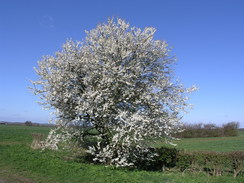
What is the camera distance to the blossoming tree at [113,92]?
13961 millimetres

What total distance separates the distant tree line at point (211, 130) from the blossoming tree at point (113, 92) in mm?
55786

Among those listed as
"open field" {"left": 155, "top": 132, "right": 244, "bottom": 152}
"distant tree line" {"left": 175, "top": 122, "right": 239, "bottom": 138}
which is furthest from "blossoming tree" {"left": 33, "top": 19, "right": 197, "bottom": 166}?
"distant tree line" {"left": 175, "top": 122, "right": 239, "bottom": 138}

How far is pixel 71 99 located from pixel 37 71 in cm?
340

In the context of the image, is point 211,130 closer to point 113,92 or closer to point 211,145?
point 211,145

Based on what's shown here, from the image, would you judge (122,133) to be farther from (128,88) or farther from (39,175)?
(39,175)

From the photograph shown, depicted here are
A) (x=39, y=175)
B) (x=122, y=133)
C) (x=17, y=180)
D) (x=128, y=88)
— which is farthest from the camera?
(x=128, y=88)

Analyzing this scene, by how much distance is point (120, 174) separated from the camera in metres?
12.0

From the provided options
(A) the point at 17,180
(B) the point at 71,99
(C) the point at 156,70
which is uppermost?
(C) the point at 156,70

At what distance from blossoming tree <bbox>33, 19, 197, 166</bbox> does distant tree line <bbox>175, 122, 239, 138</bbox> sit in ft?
183

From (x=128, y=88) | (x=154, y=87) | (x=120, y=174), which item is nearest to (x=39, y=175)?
(x=120, y=174)

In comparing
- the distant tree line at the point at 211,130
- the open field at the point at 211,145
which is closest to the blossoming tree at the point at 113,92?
the open field at the point at 211,145

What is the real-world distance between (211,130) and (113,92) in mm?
64354

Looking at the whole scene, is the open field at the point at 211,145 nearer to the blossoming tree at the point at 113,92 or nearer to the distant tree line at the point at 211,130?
the blossoming tree at the point at 113,92

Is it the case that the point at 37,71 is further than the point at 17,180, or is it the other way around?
the point at 37,71
